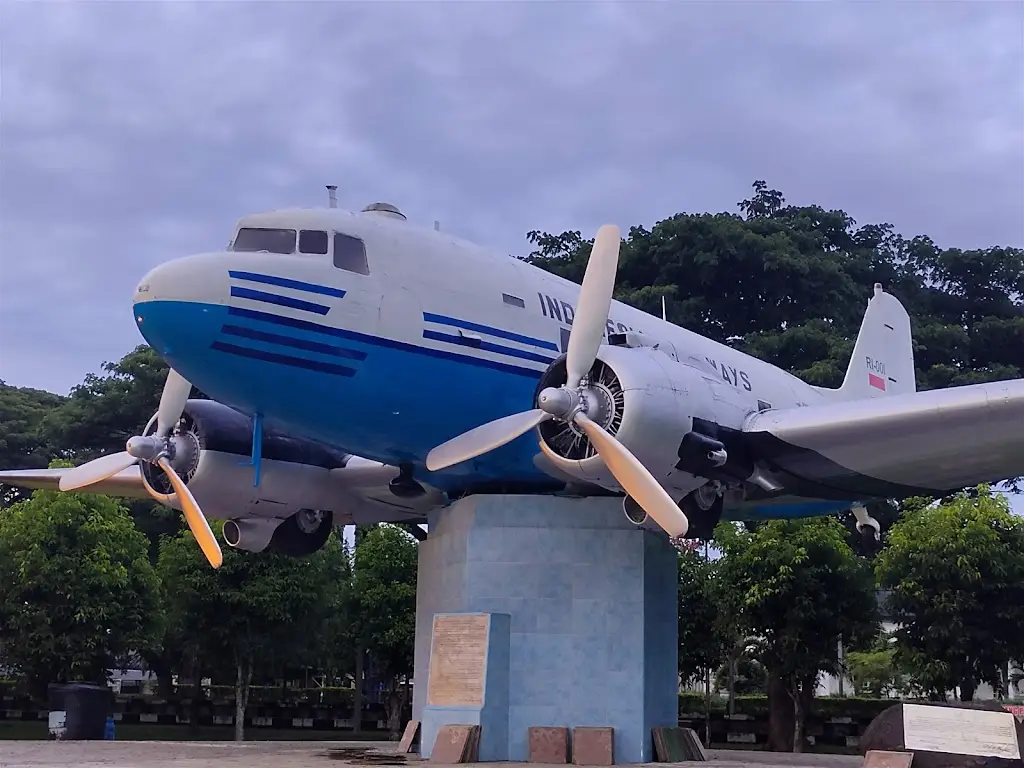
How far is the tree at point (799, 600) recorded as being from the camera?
25.7 m

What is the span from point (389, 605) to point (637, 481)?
1718 centimetres

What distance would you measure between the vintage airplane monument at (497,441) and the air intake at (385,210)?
62mm

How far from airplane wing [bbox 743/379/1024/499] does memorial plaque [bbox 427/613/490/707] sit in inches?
191

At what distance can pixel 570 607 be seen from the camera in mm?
17328

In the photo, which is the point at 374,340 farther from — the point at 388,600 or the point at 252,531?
the point at 388,600

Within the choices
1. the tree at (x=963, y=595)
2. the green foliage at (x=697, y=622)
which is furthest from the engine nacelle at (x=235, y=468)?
the tree at (x=963, y=595)

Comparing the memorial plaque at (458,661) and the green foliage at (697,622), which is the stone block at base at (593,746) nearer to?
the memorial plaque at (458,661)

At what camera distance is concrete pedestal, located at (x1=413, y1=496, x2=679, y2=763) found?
55.8ft

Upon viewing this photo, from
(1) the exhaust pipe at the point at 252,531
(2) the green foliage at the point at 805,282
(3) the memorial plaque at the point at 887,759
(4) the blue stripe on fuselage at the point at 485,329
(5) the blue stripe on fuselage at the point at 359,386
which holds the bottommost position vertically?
(3) the memorial plaque at the point at 887,759

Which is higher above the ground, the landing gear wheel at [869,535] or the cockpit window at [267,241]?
the cockpit window at [267,241]

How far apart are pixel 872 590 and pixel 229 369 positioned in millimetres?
17724

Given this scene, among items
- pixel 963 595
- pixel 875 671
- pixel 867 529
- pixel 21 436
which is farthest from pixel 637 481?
pixel 21 436

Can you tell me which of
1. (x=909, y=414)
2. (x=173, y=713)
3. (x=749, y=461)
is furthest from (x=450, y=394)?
(x=173, y=713)

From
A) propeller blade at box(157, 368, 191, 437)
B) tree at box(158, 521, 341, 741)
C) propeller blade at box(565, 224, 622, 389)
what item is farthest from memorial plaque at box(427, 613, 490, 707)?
tree at box(158, 521, 341, 741)
